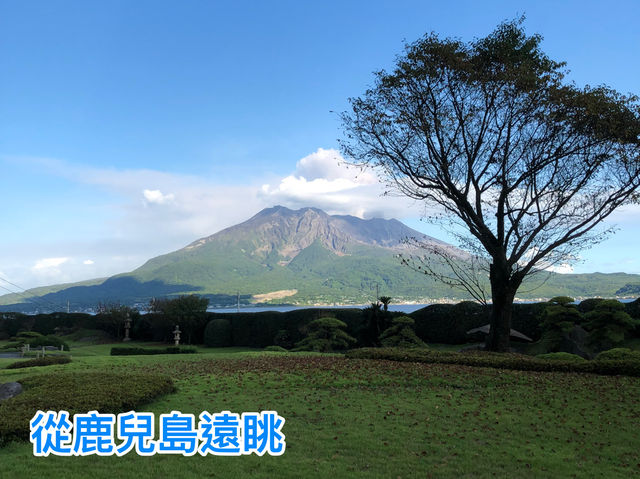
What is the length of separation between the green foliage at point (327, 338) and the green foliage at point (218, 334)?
9655 mm

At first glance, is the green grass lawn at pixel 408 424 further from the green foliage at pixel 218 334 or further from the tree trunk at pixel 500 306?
the green foliage at pixel 218 334

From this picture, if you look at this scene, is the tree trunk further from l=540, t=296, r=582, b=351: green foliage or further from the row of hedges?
the row of hedges

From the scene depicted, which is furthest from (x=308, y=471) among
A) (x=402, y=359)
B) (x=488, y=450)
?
(x=402, y=359)

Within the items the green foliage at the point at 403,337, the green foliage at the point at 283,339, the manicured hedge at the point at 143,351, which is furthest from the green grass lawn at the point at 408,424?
the green foliage at the point at 283,339

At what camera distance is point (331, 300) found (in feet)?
634

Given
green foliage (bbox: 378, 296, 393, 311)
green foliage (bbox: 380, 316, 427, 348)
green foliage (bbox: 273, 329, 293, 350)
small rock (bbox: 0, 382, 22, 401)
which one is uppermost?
green foliage (bbox: 378, 296, 393, 311)

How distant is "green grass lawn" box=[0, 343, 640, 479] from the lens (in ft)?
21.8

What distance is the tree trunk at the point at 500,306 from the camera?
17734 mm

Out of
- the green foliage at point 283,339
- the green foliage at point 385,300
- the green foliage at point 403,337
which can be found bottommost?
the green foliage at point 283,339

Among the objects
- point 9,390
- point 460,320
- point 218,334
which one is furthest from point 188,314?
point 9,390

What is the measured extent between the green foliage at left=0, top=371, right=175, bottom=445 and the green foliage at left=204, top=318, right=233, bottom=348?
77.9ft

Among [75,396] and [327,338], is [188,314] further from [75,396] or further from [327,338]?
[75,396]

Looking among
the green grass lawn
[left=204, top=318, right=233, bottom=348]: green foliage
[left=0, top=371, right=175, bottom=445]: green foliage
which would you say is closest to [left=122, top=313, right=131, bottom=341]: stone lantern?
[left=204, top=318, right=233, bottom=348]: green foliage

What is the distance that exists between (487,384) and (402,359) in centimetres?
444
